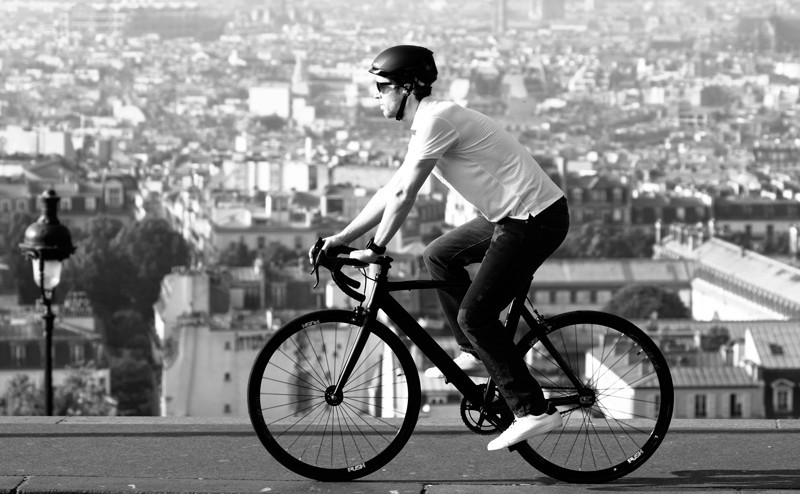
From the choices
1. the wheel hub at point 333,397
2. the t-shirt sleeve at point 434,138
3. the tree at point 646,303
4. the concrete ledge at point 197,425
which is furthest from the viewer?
the tree at point 646,303

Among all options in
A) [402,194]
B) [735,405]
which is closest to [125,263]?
[735,405]

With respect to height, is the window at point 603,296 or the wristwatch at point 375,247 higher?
the wristwatch at point 375,247

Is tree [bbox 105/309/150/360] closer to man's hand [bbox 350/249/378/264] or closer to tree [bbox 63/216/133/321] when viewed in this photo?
tree [bbox 63/216/133/321]

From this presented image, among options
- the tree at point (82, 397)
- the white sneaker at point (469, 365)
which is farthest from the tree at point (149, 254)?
the white sneaker at point (469, 365)

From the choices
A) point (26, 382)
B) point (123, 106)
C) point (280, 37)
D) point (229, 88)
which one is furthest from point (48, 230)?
point (280, 37)

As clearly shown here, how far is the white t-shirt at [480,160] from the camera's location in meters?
3.74

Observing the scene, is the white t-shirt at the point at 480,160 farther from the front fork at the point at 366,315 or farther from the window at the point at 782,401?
the window at the point at 782,401

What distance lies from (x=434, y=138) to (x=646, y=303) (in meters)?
41.4

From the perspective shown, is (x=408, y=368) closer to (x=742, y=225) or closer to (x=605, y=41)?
(x=742, y=225)

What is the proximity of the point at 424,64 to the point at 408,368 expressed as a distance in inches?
22.0

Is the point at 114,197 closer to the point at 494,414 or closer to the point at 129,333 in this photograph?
the point at 129,333

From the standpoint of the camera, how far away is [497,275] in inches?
151

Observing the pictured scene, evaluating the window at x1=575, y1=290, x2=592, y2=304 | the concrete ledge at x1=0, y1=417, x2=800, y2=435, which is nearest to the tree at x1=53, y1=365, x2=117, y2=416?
the window at x1=575, y1=290, x2=592, y2=304

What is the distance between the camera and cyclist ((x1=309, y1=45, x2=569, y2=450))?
375 centimetres
